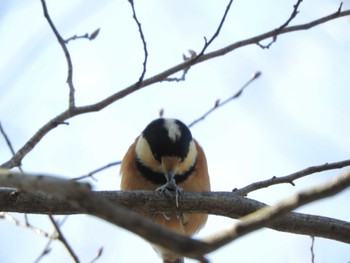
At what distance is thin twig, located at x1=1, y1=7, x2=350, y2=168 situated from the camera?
13.8ft

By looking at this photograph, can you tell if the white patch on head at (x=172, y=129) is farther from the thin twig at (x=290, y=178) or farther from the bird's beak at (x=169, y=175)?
the thin twig at (x=290, y=178)

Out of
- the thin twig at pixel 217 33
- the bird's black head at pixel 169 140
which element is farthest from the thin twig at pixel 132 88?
the bird's black head at pixel 169 140

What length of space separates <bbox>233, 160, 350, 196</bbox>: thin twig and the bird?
0.82 metres

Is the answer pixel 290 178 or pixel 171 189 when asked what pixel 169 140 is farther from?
pixel 290 178

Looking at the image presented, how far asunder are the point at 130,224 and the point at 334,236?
200cm

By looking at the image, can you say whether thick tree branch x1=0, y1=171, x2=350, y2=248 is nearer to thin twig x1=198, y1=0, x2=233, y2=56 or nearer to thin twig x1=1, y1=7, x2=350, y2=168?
thin twig x1=1, y1=7, x2=350, y2=168

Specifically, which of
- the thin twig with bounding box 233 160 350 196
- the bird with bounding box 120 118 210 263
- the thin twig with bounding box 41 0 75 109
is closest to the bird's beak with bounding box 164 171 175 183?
the bird with bounding box 120 118 210 263

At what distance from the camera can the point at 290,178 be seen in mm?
4230

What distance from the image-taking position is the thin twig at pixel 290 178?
13.3ft

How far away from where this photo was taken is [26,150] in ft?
13.7

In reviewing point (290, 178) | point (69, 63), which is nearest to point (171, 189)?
point (290, 178)

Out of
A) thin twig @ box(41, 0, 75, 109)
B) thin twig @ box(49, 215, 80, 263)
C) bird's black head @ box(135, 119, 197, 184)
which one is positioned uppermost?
thin twig @ box(41, 0, 75, 109)

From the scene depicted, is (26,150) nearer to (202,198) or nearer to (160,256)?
(202,198)

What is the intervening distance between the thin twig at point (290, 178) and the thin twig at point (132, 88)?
1036 mm
